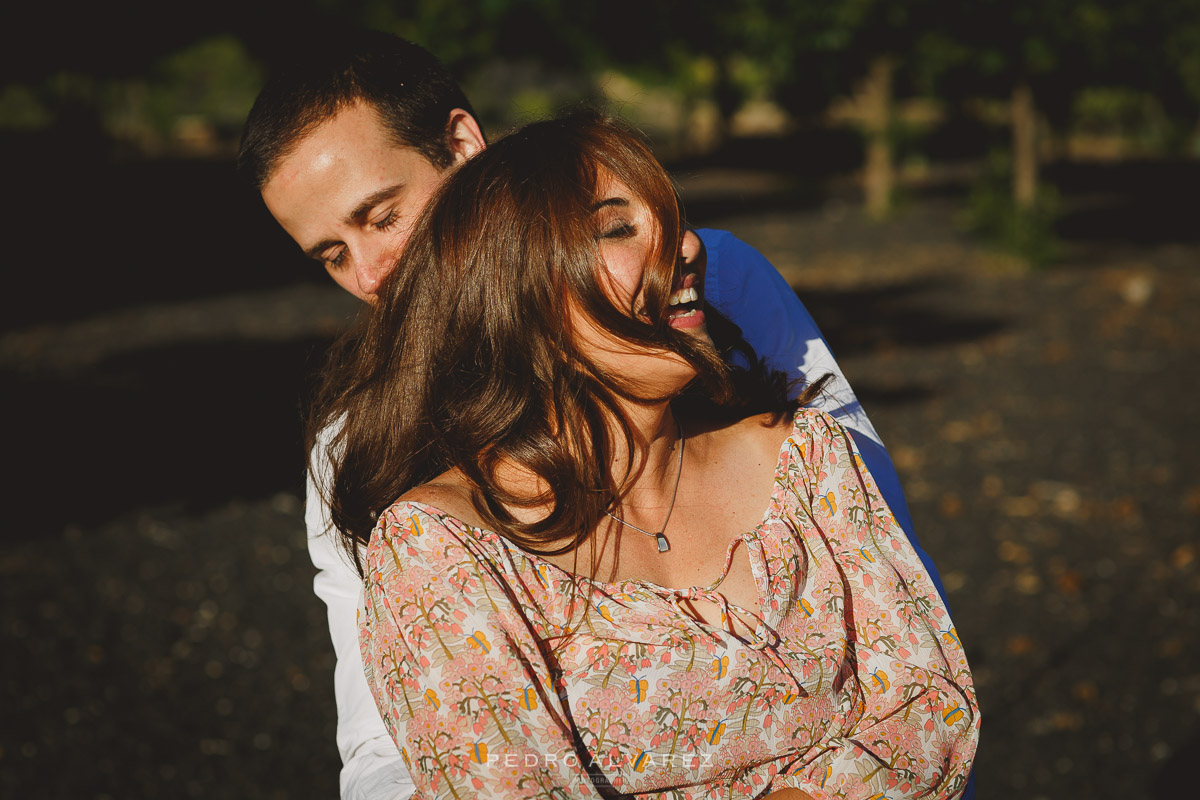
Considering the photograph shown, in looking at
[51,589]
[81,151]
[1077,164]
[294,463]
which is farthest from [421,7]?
[1077,164]

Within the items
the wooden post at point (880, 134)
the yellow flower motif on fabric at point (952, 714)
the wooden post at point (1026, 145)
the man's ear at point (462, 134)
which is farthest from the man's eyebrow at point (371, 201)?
the wooden post at point (880, 134)

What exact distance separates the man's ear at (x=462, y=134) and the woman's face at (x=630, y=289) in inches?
31.3

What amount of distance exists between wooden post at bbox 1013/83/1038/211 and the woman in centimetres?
1430

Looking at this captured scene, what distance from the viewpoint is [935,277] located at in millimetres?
14125

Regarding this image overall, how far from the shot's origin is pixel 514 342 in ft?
5.96

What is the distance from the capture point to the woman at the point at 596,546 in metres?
1.59

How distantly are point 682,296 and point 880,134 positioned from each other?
60.2 feet

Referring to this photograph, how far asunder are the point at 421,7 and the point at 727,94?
12975 millimetres

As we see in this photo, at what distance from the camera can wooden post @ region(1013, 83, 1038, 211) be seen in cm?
1454

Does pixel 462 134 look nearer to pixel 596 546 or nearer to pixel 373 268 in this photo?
pixel 373 268

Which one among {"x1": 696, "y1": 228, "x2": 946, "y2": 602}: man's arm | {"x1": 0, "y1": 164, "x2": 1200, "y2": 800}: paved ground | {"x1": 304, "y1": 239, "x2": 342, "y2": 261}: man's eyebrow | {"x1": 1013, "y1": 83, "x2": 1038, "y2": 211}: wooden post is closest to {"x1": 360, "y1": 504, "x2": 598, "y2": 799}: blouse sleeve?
{"x1": 304, "y1": 239, "x2": 342, "y2": 261}: man's eyebrow

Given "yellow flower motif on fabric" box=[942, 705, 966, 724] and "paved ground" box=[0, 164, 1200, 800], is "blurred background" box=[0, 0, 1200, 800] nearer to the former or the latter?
"paved ground" box=[0, 164, 1200, 800]

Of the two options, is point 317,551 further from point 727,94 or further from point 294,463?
point 727,94

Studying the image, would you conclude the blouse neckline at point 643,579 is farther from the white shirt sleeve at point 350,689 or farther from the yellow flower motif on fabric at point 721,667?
the white shirt sleeve at point 350,689
